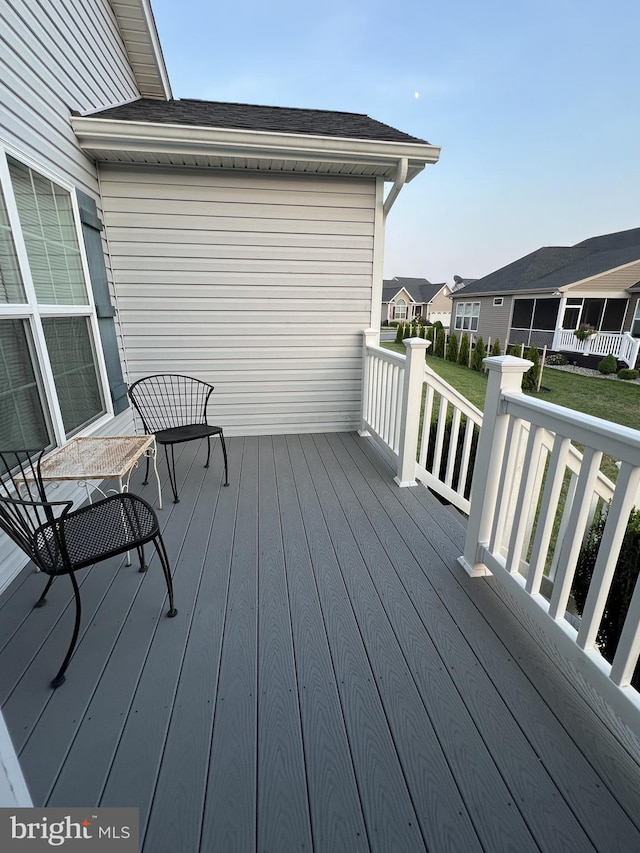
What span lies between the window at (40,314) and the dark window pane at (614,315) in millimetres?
16490

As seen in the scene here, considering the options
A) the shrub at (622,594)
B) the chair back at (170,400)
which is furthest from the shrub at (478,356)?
the shrub at (622,594)

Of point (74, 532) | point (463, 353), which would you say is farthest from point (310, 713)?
point (463, 353)

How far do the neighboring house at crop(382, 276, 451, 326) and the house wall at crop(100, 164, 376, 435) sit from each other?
103 feet

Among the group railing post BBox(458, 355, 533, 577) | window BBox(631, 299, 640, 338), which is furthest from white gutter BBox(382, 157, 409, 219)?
window BBox(631, 299, 640, 338)

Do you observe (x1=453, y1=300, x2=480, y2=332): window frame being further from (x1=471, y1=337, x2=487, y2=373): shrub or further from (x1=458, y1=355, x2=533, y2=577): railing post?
(x1=458, y1=355, x2=533, y2=577): railing post

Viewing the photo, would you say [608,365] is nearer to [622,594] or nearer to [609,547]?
[622,594]

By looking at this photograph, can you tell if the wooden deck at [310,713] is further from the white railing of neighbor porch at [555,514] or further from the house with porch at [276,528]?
the white railing of neighbor porch at [555,514]

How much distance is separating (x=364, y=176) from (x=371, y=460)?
2666mm

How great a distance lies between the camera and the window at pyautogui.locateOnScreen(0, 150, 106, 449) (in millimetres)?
1907

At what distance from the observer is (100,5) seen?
10.1 feet

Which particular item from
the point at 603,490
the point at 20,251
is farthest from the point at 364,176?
the point at 603,490

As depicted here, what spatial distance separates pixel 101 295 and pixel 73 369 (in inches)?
30.5

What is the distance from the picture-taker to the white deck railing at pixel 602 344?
11.3 metres

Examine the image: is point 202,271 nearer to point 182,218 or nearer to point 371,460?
point 182,218
